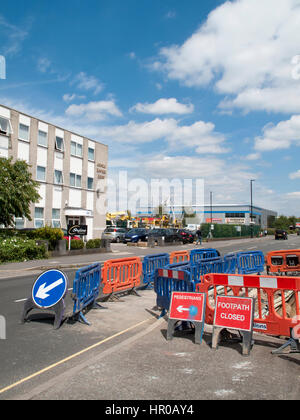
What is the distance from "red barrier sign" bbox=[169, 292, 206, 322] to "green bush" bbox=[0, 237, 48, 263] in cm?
1446

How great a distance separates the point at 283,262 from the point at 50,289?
378 inches

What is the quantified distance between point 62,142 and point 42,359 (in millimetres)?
31619

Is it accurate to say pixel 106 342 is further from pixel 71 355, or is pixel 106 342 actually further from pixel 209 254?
pixel 209 254

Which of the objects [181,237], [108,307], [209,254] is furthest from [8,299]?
[181,237]

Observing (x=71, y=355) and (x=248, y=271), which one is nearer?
(x=71, y=355)

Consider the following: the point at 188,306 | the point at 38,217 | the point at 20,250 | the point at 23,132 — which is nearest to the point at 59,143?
the point at 23,132

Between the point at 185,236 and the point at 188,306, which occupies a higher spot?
the point at 185,236

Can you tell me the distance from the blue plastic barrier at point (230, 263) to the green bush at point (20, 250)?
38.7 feet

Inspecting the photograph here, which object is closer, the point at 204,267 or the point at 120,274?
the point at 120,274

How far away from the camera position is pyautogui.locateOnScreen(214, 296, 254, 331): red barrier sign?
5.77 m

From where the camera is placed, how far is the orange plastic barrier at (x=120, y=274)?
9781 millimetres

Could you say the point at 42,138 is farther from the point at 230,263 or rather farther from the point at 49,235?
the point at 230,263

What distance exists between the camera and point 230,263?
12.6 m

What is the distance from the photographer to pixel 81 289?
779 centimetres
